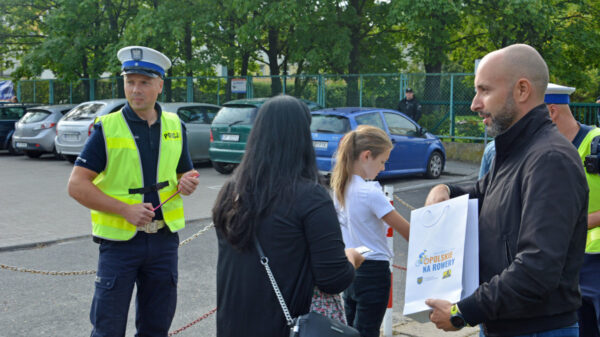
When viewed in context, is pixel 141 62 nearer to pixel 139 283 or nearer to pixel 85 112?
pixel 139 283

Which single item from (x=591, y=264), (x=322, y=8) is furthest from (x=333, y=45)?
(x=591, y=264)

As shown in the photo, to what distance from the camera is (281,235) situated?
239 cm

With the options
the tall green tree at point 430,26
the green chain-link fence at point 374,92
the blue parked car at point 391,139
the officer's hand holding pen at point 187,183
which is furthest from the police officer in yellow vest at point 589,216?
the tall green tree at point 430,26

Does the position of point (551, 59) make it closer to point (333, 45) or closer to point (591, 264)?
point (333, 45)

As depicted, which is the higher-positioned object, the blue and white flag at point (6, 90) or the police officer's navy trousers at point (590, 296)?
the blue and white flag at point (6, 90)

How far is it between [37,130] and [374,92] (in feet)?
33.3

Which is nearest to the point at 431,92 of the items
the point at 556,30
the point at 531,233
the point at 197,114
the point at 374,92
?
the point at 374,92

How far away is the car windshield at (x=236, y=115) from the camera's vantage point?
15047 mm

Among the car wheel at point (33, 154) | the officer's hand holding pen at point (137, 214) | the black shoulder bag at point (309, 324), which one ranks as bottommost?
the car wheel at point (33, 154)

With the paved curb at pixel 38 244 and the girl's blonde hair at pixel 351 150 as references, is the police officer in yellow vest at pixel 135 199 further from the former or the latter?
the paved curb at pixel 38 244

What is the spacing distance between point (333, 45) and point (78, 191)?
66.3 ft

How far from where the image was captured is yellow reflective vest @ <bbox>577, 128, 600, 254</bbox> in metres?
3.42

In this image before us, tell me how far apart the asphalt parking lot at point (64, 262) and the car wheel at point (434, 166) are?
129cm

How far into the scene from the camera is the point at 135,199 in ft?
11.8
